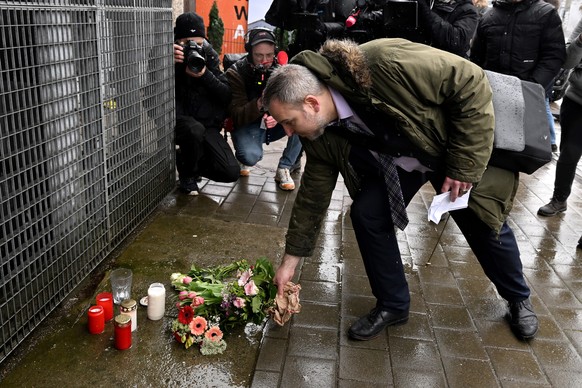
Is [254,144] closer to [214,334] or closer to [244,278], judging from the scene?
[244,278]

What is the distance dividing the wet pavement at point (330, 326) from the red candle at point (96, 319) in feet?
0.13

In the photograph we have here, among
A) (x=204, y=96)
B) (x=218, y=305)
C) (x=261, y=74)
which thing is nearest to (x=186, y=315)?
(x=218, y=305)

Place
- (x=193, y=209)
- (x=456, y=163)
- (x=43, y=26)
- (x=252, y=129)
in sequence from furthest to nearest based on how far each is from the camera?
(x=252, y=129), (x=193, y=209), (x=43, y=26), (x=456, y=163)

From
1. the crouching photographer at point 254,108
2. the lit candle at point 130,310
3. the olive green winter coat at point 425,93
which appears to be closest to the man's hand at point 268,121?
the crouching photographer at point 254,108

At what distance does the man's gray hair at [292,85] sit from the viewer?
2463 millimetres

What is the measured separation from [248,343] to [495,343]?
1297 mm

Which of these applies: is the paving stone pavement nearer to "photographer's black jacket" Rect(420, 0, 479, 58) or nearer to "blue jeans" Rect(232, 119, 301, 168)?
"blue jeans" Rect(232, 119, 301, 168)

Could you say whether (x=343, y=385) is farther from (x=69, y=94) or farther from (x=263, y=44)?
(x=263, y=44)

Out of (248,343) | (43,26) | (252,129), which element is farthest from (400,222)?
(252,129)

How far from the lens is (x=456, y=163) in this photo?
254 centimetres

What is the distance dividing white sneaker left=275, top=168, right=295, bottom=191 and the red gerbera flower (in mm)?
2421

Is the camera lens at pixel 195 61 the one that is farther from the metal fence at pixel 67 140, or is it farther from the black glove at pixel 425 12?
the black glove at pixel 425 12

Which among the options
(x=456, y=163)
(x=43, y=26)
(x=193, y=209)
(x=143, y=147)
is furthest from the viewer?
(x=193, y=209)

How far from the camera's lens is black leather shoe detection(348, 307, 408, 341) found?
3000 millimetres
